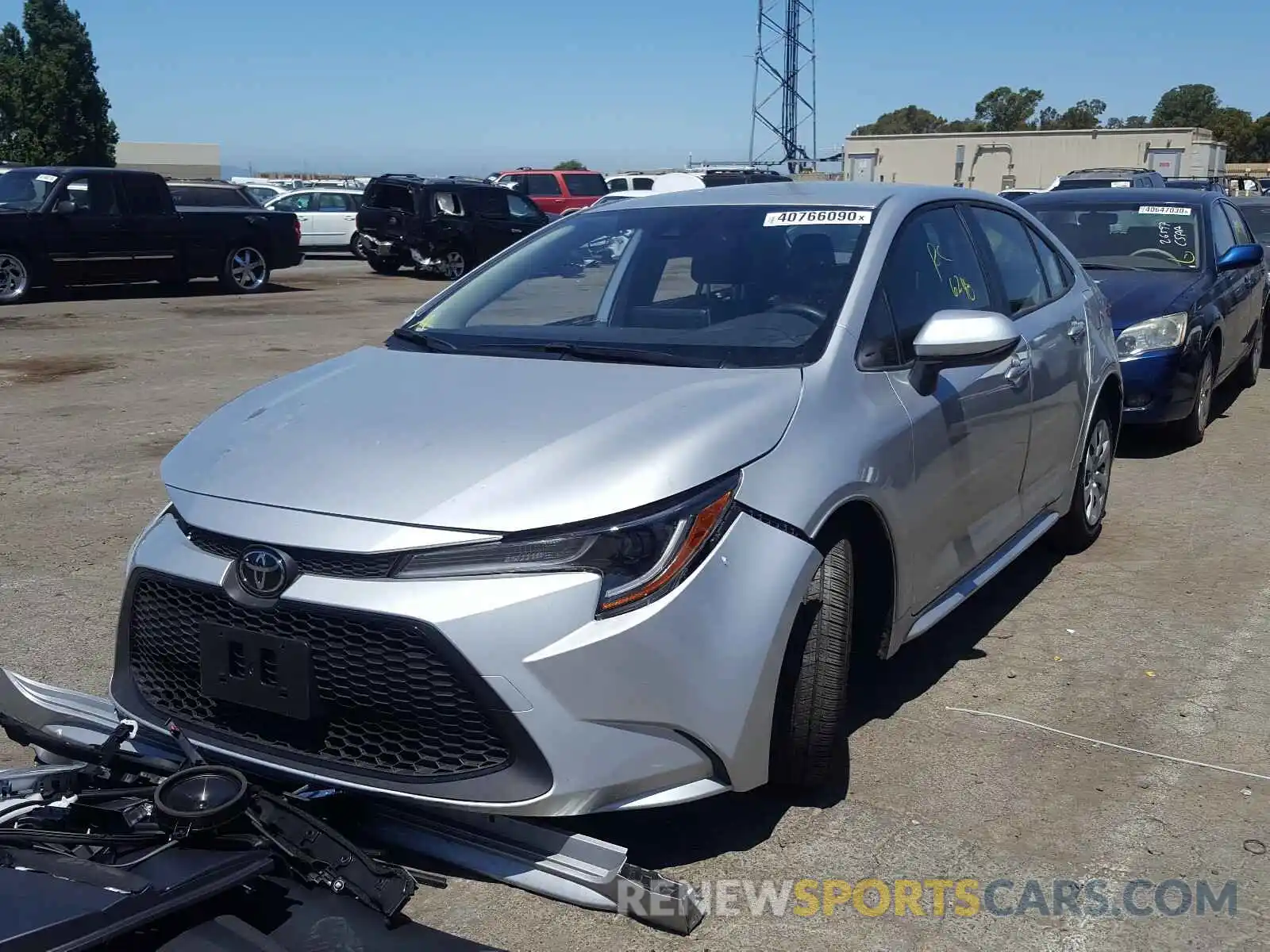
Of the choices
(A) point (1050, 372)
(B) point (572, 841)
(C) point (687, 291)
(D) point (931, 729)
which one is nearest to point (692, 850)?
(B) point (572, 841)

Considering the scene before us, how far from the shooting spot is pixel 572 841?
2934 mm

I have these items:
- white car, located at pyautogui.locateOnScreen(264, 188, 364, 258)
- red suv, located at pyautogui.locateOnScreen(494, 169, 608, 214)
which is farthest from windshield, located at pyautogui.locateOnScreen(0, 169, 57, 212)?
red suv, located at pyautogui.locateOnScreen(494, 169, 608, 214)

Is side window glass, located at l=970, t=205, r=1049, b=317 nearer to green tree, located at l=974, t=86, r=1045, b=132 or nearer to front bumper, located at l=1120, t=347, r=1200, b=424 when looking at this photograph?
front bumper, located at l=1120, t=347, r=1200, b=424

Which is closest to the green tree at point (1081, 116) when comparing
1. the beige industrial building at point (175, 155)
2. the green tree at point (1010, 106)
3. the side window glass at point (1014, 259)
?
the green tree at point (1010, 106)

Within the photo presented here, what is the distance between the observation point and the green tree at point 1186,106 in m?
112

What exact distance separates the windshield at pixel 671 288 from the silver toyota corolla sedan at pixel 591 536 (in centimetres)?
2

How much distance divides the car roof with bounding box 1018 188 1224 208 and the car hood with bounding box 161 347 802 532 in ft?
21.9

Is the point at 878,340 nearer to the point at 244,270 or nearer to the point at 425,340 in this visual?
the point at 425,340

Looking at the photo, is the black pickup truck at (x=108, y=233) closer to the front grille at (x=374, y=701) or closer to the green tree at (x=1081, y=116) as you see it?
the front grille at (x=374, y=701)

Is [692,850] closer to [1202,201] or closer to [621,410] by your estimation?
[621,410]

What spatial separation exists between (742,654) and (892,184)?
2.51 meters

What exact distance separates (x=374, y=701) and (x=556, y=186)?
29703mm

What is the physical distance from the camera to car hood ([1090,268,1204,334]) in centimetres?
801

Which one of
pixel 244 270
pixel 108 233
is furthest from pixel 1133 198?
pixel 244 270
